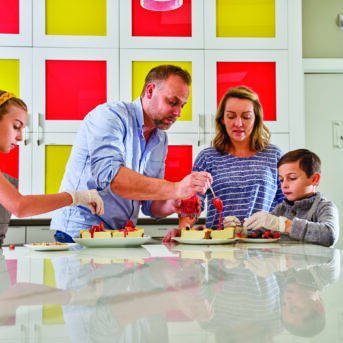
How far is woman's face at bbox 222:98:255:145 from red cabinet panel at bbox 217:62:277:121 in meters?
1.17

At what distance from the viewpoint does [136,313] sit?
481 mm

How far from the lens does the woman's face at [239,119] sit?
203cm

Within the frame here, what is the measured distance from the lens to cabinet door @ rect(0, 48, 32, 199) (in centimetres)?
304

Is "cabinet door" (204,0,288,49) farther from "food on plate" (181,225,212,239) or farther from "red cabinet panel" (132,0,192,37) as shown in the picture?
"food on plate" (181,225,212,239)

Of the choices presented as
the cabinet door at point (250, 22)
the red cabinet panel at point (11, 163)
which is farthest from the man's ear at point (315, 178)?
the red cabinet panel at point (11, 163)

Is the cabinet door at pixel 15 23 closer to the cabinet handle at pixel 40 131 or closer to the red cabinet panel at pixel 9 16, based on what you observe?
the red cabinet panel at pixel 9 16

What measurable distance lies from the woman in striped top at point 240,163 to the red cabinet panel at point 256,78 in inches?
45.7

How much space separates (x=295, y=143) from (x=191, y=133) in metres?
0.74

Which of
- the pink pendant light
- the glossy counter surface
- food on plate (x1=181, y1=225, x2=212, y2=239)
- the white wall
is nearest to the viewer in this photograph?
the glossy counter surface

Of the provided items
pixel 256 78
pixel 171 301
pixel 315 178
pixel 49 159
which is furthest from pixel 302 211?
pixel 49 159

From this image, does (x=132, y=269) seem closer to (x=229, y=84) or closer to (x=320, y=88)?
(x=229, y=84)

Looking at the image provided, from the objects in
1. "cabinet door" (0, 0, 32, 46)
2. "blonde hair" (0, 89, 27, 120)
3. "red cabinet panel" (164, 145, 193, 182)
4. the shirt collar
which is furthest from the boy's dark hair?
"cabinet door" (0, 0, 32, 46)

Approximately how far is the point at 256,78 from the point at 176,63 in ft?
1.94

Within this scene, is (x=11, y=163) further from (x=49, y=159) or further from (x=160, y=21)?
(x=160, y=21)
